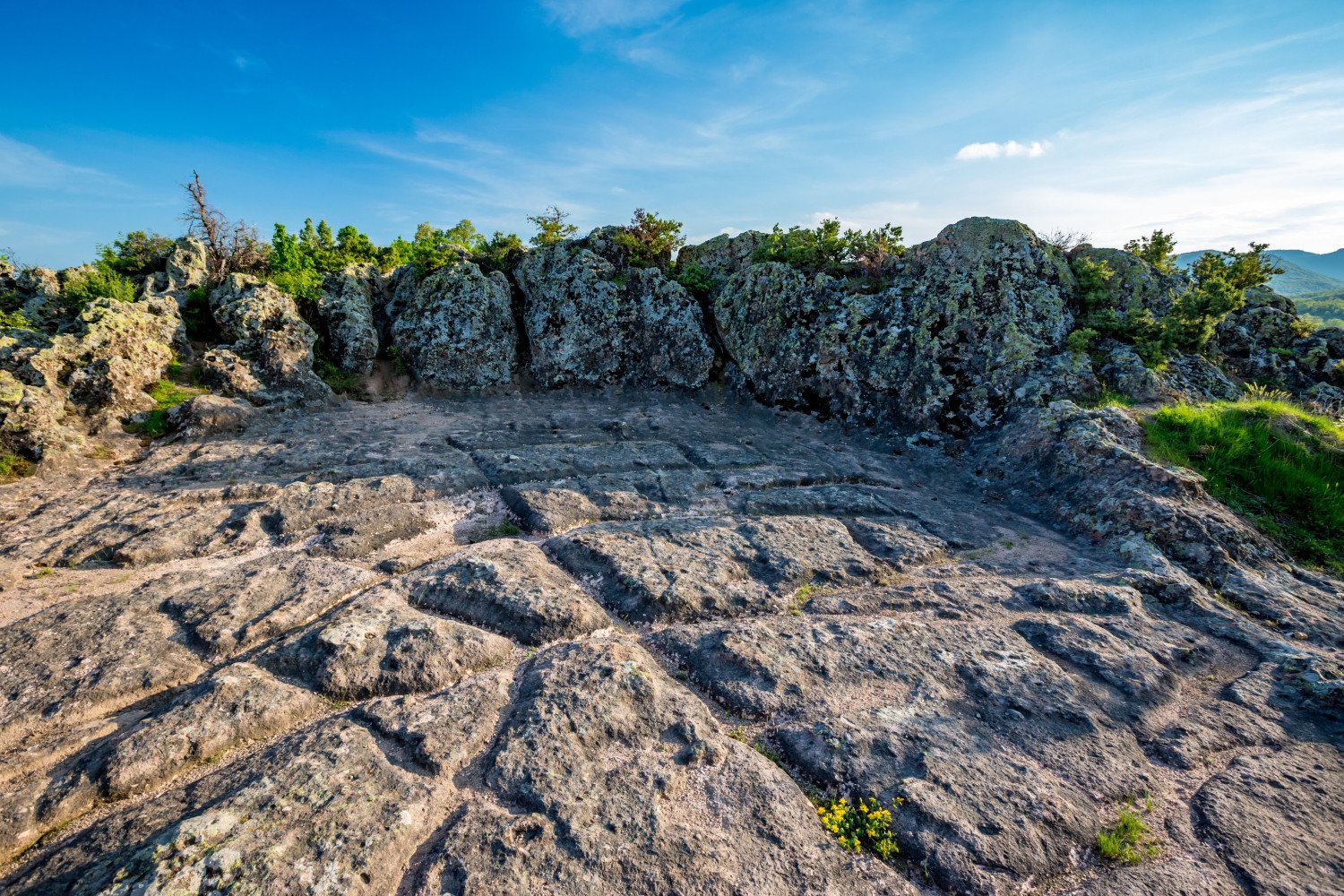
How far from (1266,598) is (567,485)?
454 inches

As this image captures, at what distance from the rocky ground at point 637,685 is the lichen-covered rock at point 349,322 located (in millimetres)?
7106

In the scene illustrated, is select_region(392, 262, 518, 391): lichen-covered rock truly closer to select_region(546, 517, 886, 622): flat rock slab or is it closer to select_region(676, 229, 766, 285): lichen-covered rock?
select_region(676, 229, 766, 285): lichen-covered rock

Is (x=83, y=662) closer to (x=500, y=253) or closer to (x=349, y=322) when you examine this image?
(x=349, y=322)

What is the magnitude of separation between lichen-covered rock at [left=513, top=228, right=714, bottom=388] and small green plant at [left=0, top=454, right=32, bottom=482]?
11908 mm

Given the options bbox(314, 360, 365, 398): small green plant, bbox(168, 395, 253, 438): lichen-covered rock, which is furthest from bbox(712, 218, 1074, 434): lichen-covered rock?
bbox(168, 395, 253, 438): lichen-covered rock

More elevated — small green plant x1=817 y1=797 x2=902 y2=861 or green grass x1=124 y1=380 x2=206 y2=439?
green grass x1=124 y1=380 x2=206 y2=439

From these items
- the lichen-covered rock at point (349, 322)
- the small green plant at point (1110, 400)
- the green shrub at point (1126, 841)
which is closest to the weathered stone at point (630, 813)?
the green shrub at point (1126, 841)

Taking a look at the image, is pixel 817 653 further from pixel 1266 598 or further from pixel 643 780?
pixel 1266 598

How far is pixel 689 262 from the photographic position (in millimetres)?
21219

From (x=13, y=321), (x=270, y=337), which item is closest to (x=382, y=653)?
(x=270, y=337)

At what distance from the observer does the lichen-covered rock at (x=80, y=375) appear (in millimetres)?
10656

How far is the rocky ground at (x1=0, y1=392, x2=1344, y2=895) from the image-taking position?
4.24 metres

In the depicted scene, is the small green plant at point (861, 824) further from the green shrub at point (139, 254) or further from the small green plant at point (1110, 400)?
the green shrub at point (139, 254)

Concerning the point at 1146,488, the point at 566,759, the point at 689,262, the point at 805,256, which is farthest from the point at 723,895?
the point at 689,262
